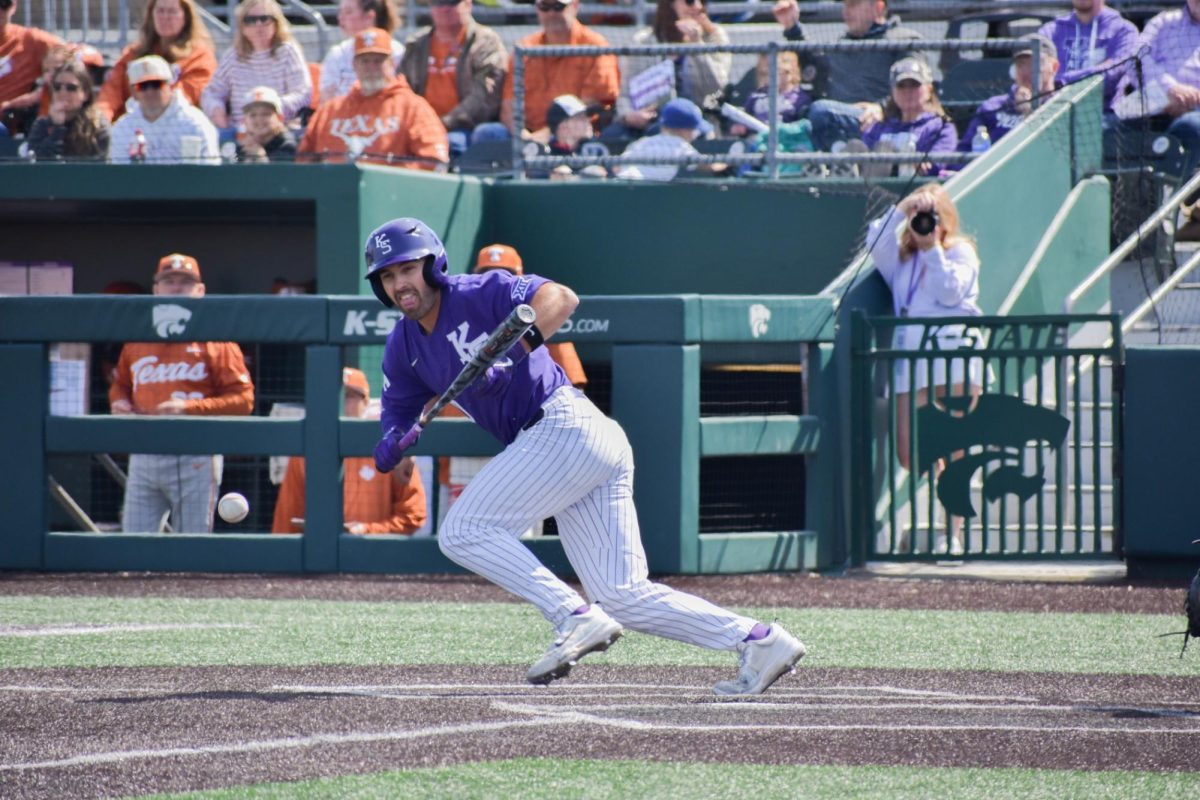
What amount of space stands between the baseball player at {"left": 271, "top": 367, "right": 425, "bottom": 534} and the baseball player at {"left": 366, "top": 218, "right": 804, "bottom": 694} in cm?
441

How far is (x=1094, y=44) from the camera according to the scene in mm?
13359

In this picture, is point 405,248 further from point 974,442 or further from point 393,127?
point 393,127

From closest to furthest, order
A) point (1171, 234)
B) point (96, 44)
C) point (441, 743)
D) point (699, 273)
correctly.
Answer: point (441, 743) < point (1171, 234) < point (699, 273) < point (96, 44)

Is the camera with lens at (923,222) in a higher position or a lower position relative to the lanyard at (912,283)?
higher

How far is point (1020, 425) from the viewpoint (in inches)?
413

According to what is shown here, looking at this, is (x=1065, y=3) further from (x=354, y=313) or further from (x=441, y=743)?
(x=441, y=743)

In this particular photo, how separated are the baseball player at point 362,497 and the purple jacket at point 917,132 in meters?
4.24

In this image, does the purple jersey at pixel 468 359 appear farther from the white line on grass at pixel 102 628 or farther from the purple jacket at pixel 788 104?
the purple jacket at pixel 788 104

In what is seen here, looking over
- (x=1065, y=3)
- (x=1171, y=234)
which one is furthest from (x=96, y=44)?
(x=1171, y=234)

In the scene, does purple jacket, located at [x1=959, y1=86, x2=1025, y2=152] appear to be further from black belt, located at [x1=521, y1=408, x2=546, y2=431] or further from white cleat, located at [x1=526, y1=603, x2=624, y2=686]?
white cleat, located at [x1=526, y1=603, x2=624, y2=686]

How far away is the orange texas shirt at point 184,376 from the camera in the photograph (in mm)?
10758

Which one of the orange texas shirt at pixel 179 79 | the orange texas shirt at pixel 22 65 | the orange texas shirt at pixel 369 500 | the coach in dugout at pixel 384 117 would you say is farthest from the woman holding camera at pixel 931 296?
the orange texas shirt at pixel 22 65

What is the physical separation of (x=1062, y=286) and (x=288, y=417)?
5.73 meters

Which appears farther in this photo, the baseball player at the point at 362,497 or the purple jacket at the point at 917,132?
the purple jacket at the point at 917,132
